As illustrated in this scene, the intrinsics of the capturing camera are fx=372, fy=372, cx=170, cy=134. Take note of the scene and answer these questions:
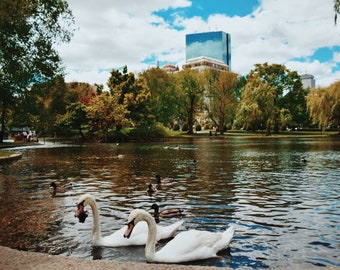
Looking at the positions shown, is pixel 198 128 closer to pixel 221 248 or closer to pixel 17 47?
pixel 17 47

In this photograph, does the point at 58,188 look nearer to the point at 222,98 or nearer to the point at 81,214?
the point at 81,214

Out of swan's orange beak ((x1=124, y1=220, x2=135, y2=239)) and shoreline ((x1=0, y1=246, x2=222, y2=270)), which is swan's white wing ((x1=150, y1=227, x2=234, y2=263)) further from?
shoreline ((x1=0, y1=246, x2=222, y2=270))

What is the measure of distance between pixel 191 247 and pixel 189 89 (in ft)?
251

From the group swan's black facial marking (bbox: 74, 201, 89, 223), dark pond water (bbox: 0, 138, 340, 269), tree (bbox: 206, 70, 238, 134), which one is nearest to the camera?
dark pond water (bbox: 0, 138, 340, 269)

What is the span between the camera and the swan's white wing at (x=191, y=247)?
6.43 metres

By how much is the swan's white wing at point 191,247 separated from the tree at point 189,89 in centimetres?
7500

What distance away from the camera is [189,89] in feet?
270

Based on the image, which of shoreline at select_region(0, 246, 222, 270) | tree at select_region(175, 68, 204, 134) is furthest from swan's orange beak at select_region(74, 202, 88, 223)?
tree at select_region(175, 68, 204, 134)

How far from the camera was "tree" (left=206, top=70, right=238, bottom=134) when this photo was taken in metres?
85.6

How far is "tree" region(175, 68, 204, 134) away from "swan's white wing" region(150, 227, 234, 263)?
75.0 m

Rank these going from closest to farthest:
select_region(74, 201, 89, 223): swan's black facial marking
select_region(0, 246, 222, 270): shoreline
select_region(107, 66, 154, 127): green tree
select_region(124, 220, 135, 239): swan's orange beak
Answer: select_region(0, 246, 222, 270): shoreline
select_region(124, 220, 135, 239): swan's orange beak
select_region(74, 201, 89, 223): swan's black facial marking
select_region(107, 66, 154, 127): green tree

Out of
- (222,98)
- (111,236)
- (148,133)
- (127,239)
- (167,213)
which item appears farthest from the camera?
(222,98)

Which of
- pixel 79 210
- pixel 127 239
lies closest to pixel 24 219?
pixel 79 210

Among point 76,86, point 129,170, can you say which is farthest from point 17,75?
point 76,86
